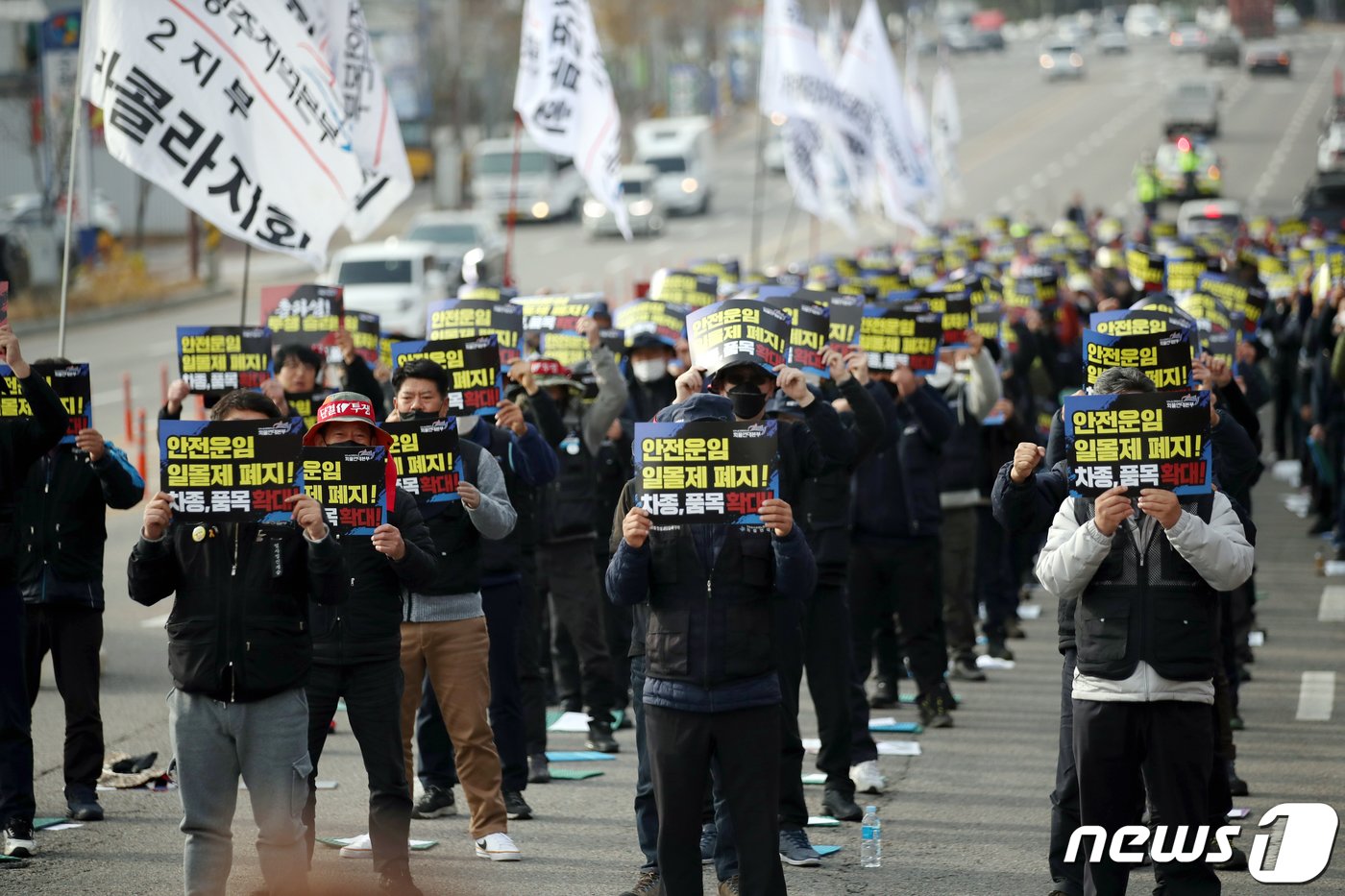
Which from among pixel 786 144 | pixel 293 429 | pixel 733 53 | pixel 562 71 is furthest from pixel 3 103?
pixel 733 53

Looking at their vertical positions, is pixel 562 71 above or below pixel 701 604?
above

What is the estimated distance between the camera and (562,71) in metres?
16.8

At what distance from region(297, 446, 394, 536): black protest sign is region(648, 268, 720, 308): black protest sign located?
25.5 ft

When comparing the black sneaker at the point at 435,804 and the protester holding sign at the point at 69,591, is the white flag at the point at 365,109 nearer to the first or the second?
the protester holding sign at the point at 69,591

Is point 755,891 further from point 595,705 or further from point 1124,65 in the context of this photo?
point 1124,65

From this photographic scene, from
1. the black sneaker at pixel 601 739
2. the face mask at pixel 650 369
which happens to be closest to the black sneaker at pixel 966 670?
the face mask at pixel 650 369

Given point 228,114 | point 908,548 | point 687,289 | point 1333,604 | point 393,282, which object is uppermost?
point 393,282

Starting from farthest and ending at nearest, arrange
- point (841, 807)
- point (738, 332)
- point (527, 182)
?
1. point (527, 182)
2. point (841, 807)
3. point (738, 332)

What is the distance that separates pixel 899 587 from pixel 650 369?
221cm

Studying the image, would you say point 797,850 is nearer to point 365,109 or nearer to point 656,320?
point 656,320

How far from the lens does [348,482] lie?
766 cm

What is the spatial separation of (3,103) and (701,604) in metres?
39.7

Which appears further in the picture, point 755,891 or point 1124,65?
point 1124,65

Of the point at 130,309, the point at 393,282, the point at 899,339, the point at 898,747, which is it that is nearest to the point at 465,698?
the point at 898,747
